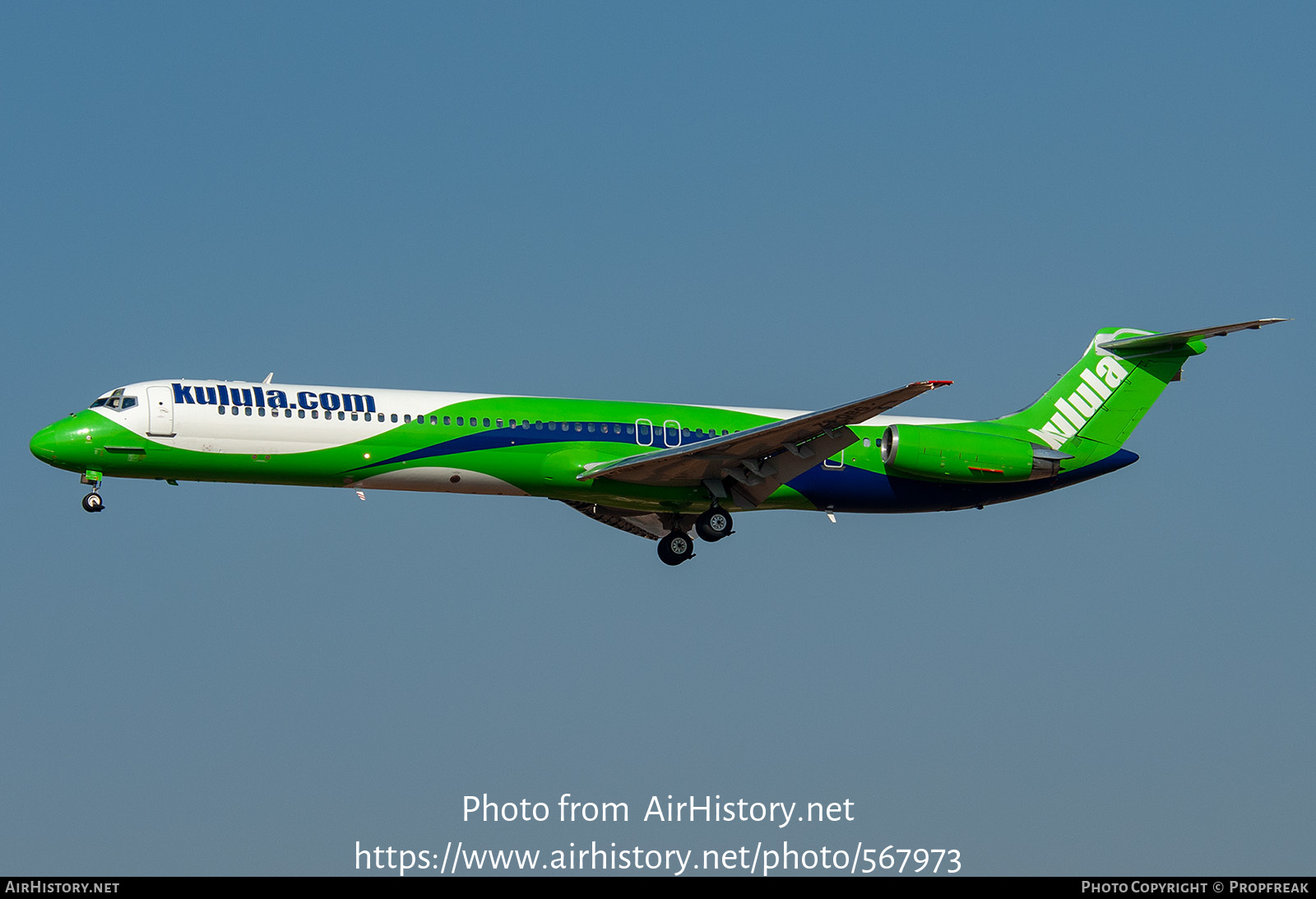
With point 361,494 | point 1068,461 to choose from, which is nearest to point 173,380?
point 361,494

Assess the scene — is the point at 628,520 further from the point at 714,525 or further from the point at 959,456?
the point at 959,456

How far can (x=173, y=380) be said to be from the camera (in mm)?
31047

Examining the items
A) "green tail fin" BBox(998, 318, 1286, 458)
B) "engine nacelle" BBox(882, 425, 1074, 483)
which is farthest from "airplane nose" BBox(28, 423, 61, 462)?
"green tail fin" BBox(998, 318, 1286, 458)

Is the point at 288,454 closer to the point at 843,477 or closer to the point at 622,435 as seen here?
the point at 622,435

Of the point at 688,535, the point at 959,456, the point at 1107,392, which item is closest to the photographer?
the point at 959,456

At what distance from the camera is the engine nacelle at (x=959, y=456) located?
3331cm

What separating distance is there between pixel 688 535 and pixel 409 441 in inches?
261

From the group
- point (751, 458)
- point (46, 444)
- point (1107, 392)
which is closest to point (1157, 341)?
point (1107, 392)

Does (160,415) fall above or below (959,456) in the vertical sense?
above

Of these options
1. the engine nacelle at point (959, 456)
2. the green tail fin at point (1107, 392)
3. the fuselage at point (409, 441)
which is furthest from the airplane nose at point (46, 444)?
the green tail fin at point (1107, 392)

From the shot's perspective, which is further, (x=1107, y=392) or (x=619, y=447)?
(x=1107, y=392)

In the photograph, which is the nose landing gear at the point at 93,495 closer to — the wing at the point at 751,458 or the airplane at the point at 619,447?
the airplane at the point at 619,447

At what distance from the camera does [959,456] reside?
110 ft

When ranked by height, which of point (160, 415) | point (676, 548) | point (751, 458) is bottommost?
point (676, 548)
